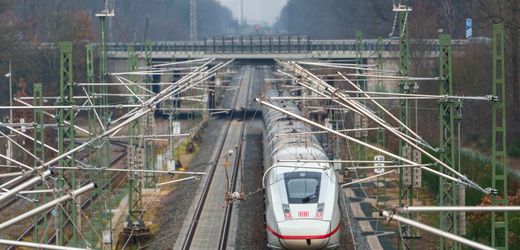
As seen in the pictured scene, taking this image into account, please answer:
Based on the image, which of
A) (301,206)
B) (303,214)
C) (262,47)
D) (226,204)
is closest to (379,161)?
(301,206)

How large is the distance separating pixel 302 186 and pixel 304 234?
1.85m

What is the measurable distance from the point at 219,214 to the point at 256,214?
4.79ft

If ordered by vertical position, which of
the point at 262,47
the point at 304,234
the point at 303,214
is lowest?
the point at 304,234

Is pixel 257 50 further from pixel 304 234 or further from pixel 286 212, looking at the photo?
pixel 304 234

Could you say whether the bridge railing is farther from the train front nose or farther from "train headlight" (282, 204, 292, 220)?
the train front nose

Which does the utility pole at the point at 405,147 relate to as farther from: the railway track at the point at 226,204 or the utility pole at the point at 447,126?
the railway track at the point at 226,204

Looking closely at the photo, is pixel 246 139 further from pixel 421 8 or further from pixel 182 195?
pixel 421 8

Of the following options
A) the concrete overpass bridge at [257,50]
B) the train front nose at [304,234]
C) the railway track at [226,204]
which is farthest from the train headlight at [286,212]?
the concrete overpass bridge at [257,50]

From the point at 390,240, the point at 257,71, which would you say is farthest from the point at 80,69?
the point at 257,71

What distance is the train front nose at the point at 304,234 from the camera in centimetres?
2219

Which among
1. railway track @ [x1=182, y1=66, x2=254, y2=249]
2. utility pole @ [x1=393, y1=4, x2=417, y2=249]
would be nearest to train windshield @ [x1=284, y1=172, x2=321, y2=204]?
utility pole @ [x1=393, y1=4, x2=417, y2=249]

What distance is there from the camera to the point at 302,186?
78.0 ft

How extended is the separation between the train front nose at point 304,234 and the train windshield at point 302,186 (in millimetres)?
869

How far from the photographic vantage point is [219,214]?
105 ft
